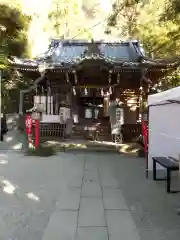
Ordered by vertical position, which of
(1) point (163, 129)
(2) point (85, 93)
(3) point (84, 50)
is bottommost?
(1) point (163, 129)

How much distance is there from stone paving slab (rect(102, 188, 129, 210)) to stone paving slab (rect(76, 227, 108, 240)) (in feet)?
3.95

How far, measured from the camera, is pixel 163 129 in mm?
9125

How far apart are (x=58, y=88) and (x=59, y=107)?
1.06m

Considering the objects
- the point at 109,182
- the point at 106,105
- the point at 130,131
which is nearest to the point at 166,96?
the point at 109,182

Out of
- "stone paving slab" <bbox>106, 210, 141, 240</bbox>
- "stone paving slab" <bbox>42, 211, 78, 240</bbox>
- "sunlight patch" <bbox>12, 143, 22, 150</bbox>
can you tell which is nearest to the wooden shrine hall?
"sunlight patch" <bbox>12, 143, 22, 150</bbox>

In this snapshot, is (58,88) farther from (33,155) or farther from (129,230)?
(129,230)

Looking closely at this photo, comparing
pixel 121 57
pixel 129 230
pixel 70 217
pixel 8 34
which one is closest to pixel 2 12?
pixel 8 34

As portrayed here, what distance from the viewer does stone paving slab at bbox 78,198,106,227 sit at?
5.27 m

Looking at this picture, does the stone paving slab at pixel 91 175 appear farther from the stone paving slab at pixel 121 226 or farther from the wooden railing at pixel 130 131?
the wooden railing at pixel 130 131

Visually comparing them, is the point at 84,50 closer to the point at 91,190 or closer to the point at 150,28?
the point at 150,28

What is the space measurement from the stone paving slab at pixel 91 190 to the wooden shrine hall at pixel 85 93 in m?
8.33

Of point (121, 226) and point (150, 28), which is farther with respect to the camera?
point (150, 28)

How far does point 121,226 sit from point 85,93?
513 inches

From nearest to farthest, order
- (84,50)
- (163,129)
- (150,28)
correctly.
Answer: (163,129) → (84,50) → (150,28)
